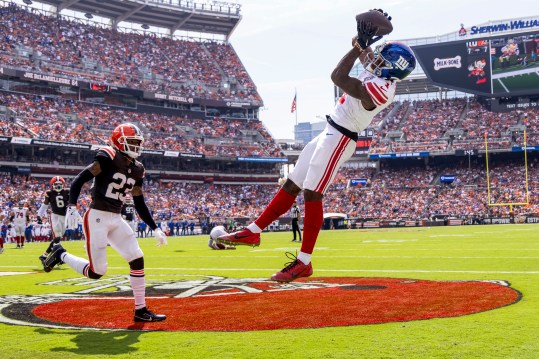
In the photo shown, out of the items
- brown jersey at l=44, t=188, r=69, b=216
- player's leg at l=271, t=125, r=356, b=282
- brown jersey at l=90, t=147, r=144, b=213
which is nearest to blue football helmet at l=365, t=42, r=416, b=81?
player's leg at l=271, t=125, r=356, b=282

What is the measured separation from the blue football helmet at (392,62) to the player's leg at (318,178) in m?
0.83

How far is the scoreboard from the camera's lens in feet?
187

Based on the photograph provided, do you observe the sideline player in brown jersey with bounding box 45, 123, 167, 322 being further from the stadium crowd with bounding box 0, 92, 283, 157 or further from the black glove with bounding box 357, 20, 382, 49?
the stadium crowd with bounding box 0, 92, 283, 157

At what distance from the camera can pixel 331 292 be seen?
8.84m

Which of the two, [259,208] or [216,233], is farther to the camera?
[259,208]

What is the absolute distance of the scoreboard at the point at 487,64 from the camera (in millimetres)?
57081

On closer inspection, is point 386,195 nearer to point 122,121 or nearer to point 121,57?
point 122,121

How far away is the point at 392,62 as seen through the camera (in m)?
6.73

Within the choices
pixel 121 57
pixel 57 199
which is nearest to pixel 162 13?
pixel 121 57

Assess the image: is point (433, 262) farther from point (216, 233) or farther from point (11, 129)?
point (11, 129)

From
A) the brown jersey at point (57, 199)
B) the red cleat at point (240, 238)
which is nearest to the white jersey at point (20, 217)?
the brown jersey at point (57, 199)

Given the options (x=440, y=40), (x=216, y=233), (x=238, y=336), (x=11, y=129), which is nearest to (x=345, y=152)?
→ (x=216, y=233)

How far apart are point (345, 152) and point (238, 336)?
249cm

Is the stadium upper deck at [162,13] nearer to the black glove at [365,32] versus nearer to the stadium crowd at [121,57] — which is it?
the stadium crowd at [121,57]
